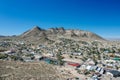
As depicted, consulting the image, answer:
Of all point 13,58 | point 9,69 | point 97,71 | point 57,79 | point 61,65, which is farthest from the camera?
point 13,58

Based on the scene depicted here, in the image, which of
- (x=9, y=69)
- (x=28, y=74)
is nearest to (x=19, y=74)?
(x=28, y=74)

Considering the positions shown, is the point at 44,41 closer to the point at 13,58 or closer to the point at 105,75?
the point at 13,58

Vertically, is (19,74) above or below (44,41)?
below

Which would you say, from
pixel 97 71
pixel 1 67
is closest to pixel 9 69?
pixel 1 67

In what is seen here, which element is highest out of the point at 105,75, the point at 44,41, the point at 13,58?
the point at 44,41

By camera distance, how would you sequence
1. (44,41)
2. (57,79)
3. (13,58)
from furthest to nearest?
(44,41)
(13,58)
(57,79)

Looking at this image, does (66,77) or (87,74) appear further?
(87,74)

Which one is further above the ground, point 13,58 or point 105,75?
point 13,58

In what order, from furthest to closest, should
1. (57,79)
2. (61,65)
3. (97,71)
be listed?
(61,65) < (97,71) < (57,79)

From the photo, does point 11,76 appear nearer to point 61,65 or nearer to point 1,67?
point 1,67
